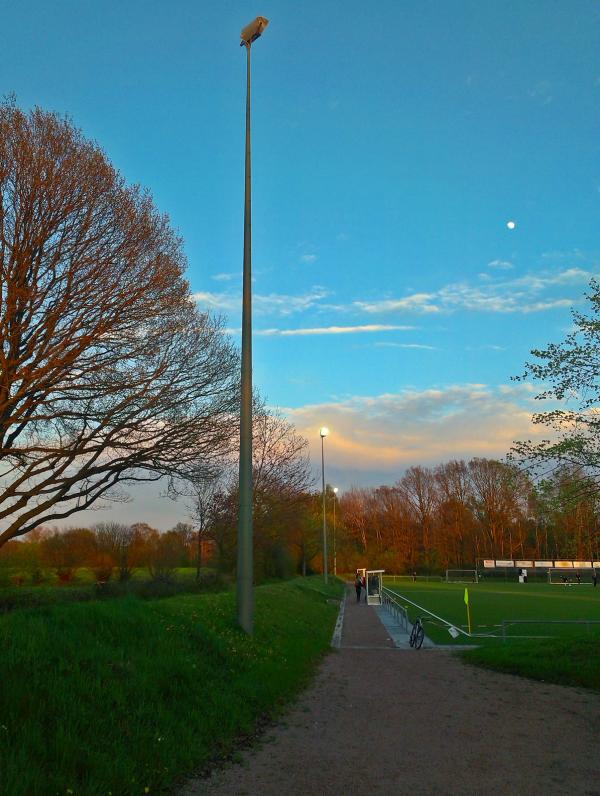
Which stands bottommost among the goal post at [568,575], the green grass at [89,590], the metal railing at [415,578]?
the metal railing at [415,578]

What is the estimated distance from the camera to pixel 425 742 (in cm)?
723

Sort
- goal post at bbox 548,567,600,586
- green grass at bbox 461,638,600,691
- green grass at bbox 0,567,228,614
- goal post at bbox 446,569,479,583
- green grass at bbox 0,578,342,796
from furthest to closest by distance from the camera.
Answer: goal post at bbox 446,569,479,583 < goal post at bbox 548,567,600,586 < green grass at bbox 0,567,228,614 < green grass at bbox 461,638,600,691 < green grass at bbox 0,578,342,796

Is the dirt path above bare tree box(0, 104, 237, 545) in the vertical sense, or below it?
below

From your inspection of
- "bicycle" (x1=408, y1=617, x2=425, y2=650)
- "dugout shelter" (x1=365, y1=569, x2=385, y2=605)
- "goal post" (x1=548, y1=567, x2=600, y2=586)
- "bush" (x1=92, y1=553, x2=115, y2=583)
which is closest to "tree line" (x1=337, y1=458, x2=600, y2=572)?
"goal post" (x1=548, y1=567, x2=600, y2=586)

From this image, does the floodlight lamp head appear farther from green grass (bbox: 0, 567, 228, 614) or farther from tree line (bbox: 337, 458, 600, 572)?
tree line (bbox: 337, 458, 600, 572)

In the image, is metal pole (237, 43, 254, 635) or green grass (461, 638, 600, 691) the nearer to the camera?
metal pole (237, 43, 254, 635)

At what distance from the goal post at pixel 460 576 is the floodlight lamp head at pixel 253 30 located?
80.2m

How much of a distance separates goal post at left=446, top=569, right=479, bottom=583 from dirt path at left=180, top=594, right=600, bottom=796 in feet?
252

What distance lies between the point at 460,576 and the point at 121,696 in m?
87.1

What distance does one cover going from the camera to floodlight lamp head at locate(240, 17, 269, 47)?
40.6 feet

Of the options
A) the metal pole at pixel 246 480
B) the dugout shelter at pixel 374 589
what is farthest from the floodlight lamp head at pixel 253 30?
the dugout shelter at pixel 374 589

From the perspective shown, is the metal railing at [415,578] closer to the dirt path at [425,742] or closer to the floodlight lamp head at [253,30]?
the dirt path at [425,742]

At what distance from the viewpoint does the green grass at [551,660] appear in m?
11.6

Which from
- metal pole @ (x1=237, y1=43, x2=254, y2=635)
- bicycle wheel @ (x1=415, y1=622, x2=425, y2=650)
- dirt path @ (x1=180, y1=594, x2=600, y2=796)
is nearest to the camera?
dirt path @ (x1=180, y1=594, x2=600, y2=796)
